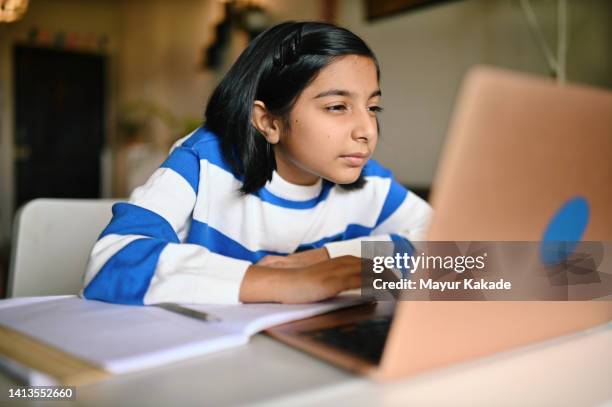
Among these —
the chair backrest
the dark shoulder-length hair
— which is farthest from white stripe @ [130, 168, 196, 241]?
the chair backrest

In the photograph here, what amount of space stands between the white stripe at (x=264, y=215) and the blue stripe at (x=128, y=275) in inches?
11.2

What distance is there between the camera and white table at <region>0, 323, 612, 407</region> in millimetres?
385

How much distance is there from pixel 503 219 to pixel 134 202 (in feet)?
1.93

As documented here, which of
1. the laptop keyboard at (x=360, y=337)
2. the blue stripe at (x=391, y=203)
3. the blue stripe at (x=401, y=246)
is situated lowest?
the laptop keyboard at (x=360, y=337)

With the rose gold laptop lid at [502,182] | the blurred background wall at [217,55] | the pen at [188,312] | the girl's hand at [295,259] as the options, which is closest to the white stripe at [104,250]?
the pen at [188,312]

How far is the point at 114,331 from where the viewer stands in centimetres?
52

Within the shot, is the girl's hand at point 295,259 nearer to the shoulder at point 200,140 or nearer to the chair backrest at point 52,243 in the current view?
the shoulder at point 200,140

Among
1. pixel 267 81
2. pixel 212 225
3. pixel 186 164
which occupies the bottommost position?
pixel 212 225

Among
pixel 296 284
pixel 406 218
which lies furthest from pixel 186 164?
pixel 406 218

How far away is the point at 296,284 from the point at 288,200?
17.1 inches

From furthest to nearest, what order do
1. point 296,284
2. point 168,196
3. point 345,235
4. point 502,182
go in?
point 345,235 < point 168,196 < point 296,284 < point 502,182

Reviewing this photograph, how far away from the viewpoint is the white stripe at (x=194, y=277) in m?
0.64

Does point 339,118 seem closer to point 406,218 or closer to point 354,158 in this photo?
point 354,158

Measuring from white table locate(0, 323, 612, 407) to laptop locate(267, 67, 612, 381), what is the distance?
0.04 ft
